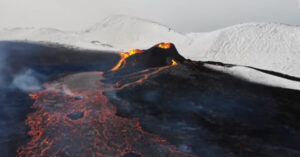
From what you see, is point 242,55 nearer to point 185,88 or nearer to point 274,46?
point 274,46

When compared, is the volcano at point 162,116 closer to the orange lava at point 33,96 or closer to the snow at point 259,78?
the orange lava at point 33,96

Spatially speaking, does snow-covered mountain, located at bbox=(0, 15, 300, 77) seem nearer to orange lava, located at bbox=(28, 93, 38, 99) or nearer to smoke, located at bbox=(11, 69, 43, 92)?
smoke, located at bbox=(11, 69, 43, 92)

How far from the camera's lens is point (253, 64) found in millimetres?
38094

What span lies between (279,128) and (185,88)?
22.5 feet

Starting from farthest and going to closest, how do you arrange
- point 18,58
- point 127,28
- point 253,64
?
point 127,28 → point 253,64 → point 18,58

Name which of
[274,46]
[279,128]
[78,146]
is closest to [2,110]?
[78,146]

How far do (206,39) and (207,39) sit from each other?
0.32 metres

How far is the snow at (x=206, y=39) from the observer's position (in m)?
40.1

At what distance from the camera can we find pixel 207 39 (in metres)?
52.8

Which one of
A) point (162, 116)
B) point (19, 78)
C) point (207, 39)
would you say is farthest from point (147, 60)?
point (207, 39)

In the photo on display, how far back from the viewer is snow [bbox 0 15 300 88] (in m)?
40.1

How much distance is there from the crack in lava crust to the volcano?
4cm

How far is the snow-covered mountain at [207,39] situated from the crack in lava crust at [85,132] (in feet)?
93.1

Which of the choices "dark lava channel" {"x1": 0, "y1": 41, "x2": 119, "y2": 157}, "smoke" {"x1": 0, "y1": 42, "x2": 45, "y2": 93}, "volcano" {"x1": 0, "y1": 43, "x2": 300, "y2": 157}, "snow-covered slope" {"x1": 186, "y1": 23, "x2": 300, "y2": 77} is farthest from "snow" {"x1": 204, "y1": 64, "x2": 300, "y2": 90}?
"smoke" {"x1": 0, "y1": 42, "x2": 45, "y2": 93}
